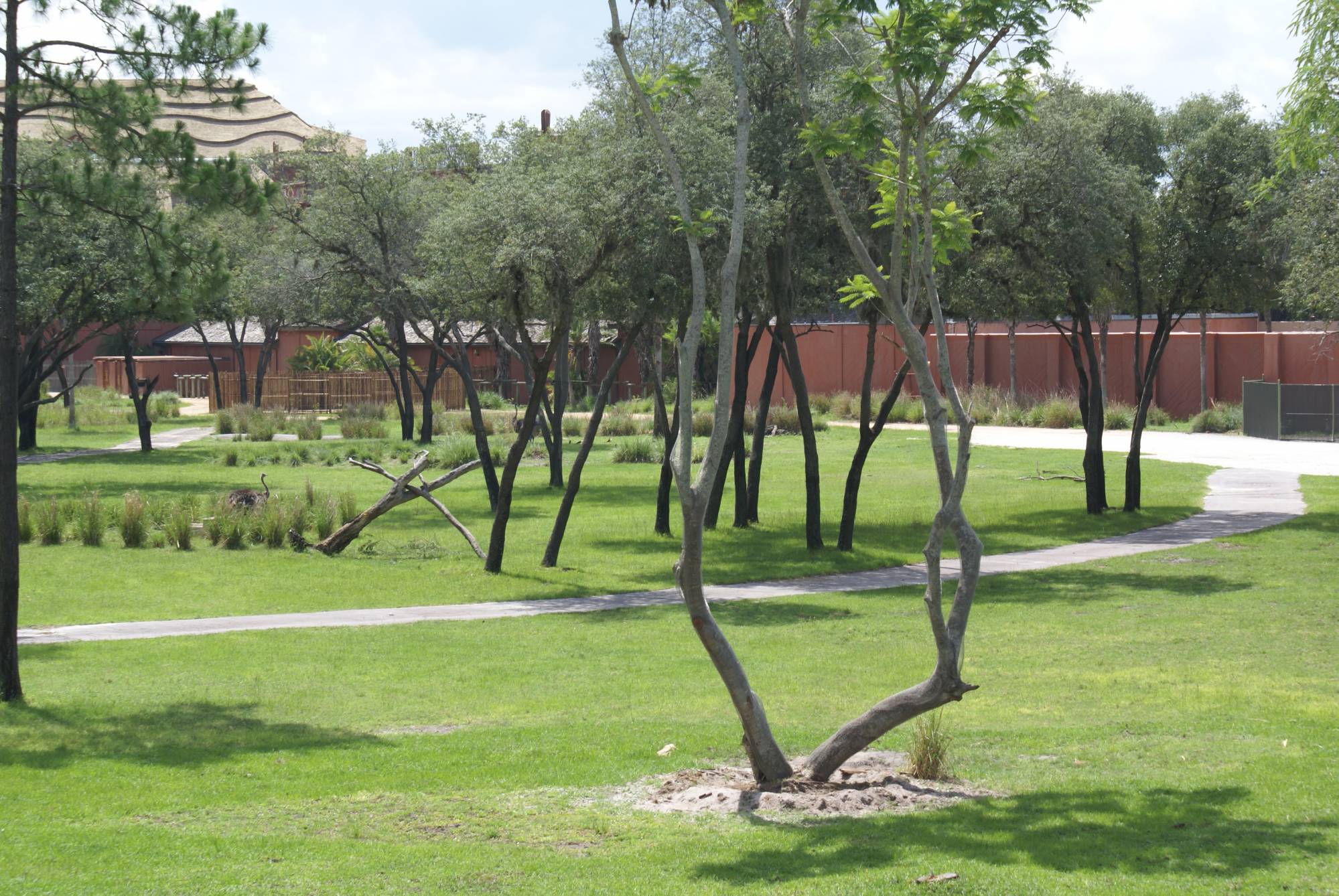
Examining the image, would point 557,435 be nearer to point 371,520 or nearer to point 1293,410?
point 371,520

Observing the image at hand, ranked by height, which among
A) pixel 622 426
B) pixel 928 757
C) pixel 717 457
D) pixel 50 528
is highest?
pixel 717 457

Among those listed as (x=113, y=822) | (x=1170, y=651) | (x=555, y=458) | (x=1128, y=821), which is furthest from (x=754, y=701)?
(x=555, y=458)

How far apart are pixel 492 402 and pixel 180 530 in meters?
33.5

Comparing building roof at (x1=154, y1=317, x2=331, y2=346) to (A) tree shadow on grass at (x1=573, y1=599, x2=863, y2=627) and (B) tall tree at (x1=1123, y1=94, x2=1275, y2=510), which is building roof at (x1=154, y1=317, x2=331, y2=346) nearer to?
(B) tall tree at (x1=1123, y1=94, x2=1275, y2=510)

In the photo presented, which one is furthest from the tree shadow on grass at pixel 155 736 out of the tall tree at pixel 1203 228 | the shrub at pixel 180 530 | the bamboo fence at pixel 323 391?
the bamboo fence at pixel 323 391

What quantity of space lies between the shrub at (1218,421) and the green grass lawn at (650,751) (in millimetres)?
27940

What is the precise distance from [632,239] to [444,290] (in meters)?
4.76

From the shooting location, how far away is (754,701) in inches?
310

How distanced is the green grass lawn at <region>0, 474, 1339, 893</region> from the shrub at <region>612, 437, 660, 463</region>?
1944 centimetres

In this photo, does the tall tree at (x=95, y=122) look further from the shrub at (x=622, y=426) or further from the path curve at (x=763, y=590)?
the shrub at (x=622, y=426)

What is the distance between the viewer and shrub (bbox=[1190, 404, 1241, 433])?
4206cm

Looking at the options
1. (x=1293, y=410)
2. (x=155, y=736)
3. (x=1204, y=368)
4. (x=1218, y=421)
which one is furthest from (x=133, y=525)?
(x=1204, y=368)

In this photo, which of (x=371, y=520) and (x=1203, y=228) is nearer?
(x=371, y=520)

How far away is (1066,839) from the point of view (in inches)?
260
